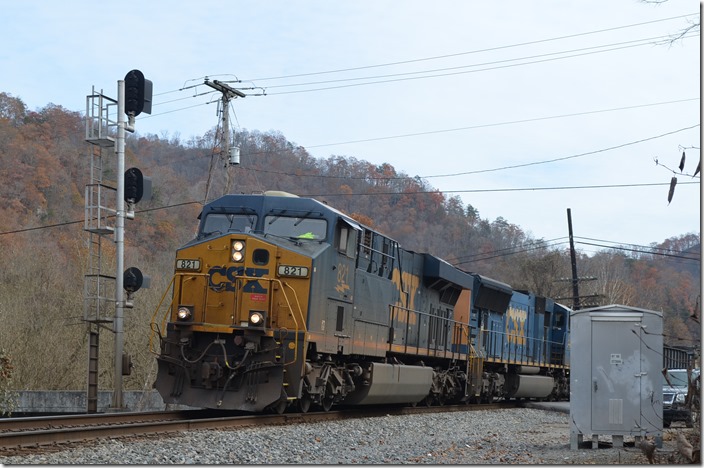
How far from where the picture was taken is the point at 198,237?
14.7m

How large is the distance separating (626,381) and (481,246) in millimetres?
74388

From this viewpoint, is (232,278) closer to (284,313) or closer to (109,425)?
(284,313)

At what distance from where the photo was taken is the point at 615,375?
12758mm

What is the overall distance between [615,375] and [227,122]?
1848 cm

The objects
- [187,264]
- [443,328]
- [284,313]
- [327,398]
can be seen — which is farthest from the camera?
[443,328]

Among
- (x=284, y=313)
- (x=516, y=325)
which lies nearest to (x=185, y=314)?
(x=284, y=313)

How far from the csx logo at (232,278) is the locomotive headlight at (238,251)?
0.48 ft

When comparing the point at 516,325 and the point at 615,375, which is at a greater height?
Result: the point at 516,325

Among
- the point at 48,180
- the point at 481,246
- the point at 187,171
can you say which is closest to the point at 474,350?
the point at 48,180

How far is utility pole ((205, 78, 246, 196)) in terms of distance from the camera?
27.3 meters

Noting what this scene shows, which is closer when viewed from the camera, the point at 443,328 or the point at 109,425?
the point at 109,425

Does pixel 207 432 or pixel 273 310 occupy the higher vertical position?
pixel 273 310

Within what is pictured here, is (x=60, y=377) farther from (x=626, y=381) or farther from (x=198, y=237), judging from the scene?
(x=626, y=381)

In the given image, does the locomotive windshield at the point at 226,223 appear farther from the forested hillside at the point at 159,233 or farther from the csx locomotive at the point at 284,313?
the forested hillside at the point at 159,233
